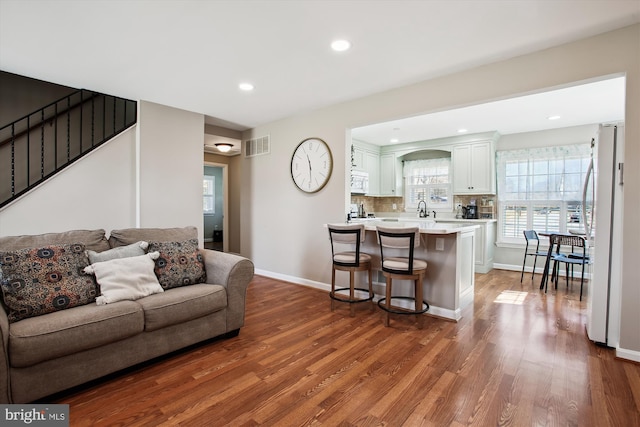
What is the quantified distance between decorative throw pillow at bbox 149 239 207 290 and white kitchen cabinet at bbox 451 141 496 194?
5.05 metres

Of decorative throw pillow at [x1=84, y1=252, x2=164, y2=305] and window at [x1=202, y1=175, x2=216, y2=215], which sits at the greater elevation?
window at [x1=202, y1=175, x2=216, y2=215]

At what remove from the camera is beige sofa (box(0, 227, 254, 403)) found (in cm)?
174

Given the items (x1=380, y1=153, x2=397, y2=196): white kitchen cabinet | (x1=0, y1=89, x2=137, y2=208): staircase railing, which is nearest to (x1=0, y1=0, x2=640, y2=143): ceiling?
(x1=0, y1=89, x2=137, y2=208): staircase railing

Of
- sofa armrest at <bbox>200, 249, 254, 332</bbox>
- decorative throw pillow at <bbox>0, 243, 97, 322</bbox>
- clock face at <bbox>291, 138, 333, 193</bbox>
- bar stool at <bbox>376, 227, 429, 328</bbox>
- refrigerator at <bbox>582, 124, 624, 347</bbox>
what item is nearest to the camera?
decorative throw pillow at <bbox>0, 243, 97, 322</bbox>

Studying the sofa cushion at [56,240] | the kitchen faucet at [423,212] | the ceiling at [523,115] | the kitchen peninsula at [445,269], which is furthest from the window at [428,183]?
the sofa cushion at [56,240]

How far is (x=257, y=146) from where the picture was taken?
17.4 ft

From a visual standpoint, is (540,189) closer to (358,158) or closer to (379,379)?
(358,158)

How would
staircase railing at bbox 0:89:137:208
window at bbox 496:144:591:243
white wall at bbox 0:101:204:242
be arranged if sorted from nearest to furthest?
white wall at bbox 0:101:204:242, staircase railing at bbox 0:89:137:208, window at bbox 496:144:591:243

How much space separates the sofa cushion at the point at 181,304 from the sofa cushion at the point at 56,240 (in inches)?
27.8

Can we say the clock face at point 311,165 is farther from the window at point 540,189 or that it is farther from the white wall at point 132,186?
the window at point 540,189

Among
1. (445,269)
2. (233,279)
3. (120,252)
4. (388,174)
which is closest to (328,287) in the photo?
(445,269)

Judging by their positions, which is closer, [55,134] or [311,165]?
[55,134]

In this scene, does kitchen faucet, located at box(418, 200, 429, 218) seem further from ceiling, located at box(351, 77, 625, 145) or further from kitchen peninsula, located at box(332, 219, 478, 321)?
kitchen peninsula, located at box(332, 219, 478, 321)

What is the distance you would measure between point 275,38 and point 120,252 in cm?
216
